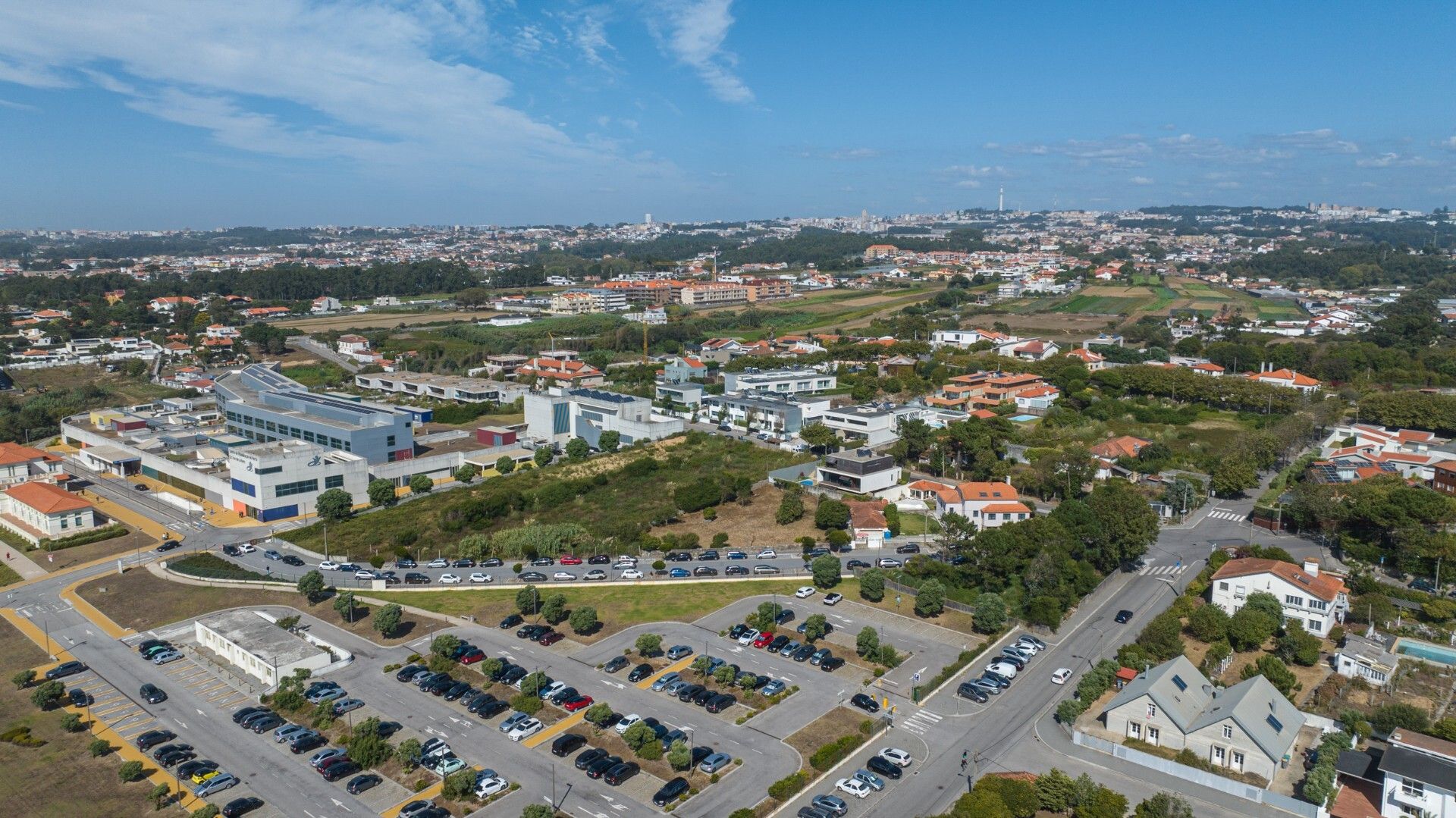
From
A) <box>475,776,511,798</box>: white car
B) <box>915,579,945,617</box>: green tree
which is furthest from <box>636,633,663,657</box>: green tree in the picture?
<box>915,579,945,617</box>: green tree

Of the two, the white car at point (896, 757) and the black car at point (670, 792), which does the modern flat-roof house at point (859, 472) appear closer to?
the white car at point (896, 757)

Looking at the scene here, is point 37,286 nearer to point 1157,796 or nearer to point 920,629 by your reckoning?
point 920,629

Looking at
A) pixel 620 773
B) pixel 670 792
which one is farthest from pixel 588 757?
pixel 670 792

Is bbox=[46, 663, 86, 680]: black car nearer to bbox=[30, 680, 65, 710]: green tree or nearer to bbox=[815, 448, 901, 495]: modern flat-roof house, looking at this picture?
Result: bbox=[30, 680, 65, 710]: green tree

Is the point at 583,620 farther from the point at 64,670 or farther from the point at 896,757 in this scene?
the point at 64,670

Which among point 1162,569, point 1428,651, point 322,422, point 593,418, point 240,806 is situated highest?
point 322,422

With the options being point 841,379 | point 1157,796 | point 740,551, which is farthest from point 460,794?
point 841,379
